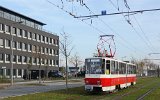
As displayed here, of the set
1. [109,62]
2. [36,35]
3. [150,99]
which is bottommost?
[150,99]

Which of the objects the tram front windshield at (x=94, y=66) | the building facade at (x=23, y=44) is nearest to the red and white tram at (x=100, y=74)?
A: the tram front windshield at (x=94, y=66)

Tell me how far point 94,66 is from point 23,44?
64281 mm

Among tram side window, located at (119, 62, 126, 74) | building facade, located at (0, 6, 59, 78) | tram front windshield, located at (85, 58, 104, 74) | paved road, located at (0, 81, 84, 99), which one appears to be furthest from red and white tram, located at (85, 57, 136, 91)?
building facade, located at (0, 6, 59, 78)

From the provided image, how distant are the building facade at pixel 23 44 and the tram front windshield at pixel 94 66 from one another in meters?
44.2

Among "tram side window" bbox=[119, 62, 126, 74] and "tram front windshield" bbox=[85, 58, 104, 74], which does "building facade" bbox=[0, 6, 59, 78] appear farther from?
"tram front windshield" bbox=[85, 58, 104, 74]

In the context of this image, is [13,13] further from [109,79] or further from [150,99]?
[150,99]

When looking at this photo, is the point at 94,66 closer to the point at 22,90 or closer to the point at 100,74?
the point at 100,74

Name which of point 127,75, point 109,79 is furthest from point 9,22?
point 109,79

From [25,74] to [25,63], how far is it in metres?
4.92

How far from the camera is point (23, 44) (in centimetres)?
9175

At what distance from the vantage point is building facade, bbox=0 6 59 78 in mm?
82062

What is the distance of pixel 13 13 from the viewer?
8950 centimetres

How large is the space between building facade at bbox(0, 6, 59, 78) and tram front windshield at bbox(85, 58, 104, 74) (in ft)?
145

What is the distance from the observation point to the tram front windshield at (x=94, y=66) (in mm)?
29141
